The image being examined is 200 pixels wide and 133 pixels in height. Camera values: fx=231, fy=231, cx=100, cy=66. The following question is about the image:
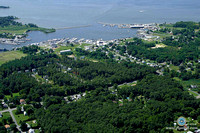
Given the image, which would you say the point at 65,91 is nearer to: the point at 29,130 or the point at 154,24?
the point at 29,130

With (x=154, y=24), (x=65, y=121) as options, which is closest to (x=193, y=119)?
(x=65, y=121)

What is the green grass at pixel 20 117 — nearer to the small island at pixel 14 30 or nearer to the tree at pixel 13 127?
the tree at pixel 13 127

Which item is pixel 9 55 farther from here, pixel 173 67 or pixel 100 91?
pixel 173 67

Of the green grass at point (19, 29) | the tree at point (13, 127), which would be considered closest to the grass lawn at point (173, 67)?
the tree at point (13, 127)

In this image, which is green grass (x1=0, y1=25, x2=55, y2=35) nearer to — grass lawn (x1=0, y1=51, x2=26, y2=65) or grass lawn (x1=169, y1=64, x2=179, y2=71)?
grass lawn (x1=0, y1=51, x2=26, y2=65)

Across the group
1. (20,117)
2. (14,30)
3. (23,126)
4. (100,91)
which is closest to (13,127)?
(23,126)

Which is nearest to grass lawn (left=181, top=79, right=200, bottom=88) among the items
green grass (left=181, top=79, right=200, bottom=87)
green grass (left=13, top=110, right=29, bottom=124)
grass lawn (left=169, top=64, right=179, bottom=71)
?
green grass (left=181, top=79, right=200, bottom=87)
